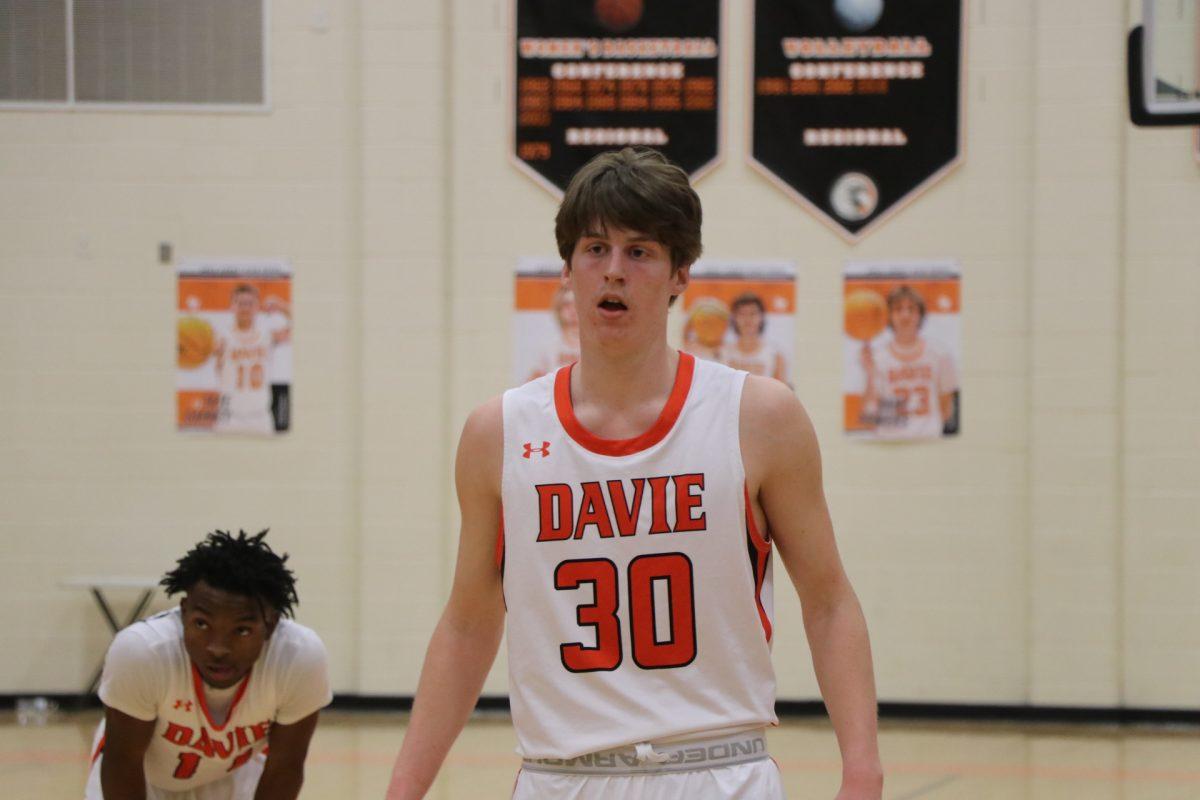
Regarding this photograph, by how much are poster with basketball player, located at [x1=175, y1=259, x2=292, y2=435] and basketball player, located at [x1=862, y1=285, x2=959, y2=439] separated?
302cm

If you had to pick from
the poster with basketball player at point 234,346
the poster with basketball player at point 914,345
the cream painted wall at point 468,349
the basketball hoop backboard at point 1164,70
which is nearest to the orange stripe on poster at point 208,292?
the poster with basketball player at point 234,346

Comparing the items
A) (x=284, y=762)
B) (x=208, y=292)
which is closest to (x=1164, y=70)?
(x=284, y=762)

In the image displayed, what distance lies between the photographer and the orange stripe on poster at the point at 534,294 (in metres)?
7.40

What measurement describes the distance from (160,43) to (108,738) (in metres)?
4.91

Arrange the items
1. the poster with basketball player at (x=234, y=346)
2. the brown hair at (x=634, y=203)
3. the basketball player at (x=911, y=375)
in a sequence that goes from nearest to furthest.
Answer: the brown hair at (x=634, y=203) → the basketball player at (x=911, y=375) → the poster with basketball player at (x=234, y=346)

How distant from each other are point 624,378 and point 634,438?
0.33 feet

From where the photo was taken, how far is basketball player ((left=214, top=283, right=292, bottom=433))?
7.46 metres

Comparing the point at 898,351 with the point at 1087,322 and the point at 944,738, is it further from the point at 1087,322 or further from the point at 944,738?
the point at 944,738

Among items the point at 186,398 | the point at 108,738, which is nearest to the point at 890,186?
the point at 186,398

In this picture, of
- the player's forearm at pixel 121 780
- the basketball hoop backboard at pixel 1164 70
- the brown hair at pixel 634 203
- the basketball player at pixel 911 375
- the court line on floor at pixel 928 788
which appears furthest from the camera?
the basketball player at pixel 911 375

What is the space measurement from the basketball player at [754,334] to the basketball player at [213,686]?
13.4 ft

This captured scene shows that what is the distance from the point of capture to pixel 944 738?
698 cm

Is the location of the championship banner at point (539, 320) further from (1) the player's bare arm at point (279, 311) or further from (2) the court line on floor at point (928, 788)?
(2) the court line on floor at point (928, 788)

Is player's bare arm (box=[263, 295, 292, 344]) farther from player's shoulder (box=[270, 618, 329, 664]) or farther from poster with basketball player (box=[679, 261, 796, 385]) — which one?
player's shoulder (box=[270, 618, 329, 664])
